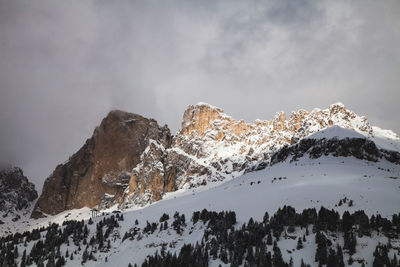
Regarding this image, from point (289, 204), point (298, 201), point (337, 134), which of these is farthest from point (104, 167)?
point (298, 201)

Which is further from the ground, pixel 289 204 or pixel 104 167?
pixel 104 167

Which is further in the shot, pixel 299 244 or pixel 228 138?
pixel 228 138

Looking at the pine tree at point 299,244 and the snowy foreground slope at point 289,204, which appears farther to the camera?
the pine tree at point 299,244

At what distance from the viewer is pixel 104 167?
18062 cm

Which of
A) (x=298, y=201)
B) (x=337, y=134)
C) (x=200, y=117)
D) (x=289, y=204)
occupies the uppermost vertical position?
(x=200, y=117)

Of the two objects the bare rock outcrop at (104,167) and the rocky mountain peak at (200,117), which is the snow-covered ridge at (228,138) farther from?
the bare rock outcrop at (104,167)

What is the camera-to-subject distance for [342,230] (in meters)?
27.3

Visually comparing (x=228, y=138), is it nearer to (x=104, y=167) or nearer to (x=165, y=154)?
(x=165, y=154)

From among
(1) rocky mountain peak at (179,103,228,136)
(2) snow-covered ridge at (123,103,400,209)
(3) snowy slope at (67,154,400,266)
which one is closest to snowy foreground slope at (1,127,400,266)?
(3) snowy slope at (67,154,400,266)

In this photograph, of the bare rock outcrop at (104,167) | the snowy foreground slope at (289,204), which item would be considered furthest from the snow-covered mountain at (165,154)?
the snowy foreground slope at (289,204)

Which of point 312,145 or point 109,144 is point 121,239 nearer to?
point 312,145

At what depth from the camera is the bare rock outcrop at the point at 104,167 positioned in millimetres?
176125

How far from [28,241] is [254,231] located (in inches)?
1406

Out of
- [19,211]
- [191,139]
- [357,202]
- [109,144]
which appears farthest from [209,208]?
[19,211]
